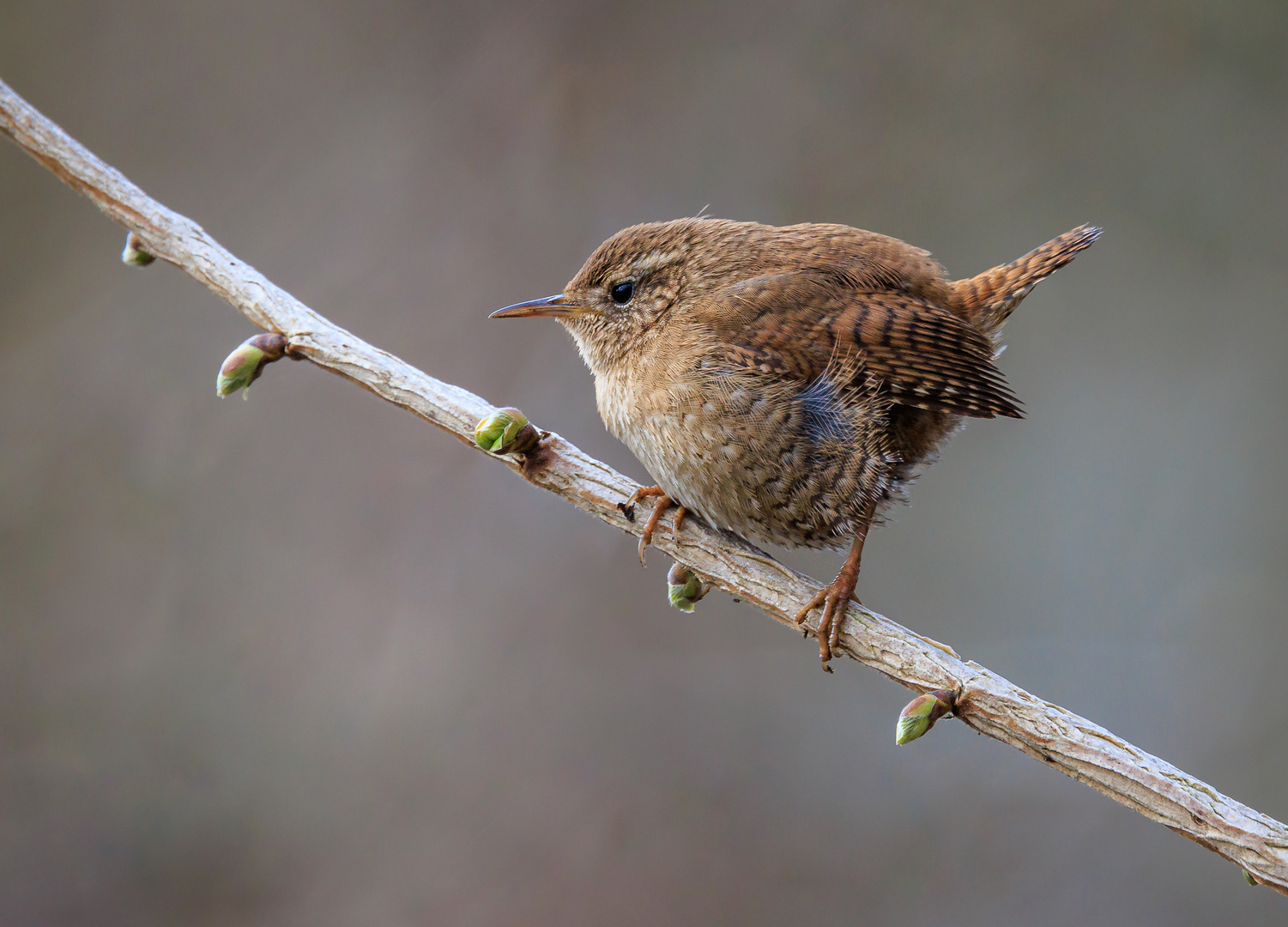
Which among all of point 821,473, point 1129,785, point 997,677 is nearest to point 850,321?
point 821,473

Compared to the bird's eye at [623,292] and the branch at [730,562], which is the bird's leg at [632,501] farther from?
the bird's eye at [623,292]

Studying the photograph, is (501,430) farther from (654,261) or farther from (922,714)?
(922,714)

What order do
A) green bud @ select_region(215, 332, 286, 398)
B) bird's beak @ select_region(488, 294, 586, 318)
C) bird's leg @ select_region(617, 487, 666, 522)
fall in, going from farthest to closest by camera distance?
bird's beak @ select_region(488, 294, 586, 318), bird's leg @ select_region(617, 487, 666, 522), green bud @ select_region(215, 332, 286, 398)

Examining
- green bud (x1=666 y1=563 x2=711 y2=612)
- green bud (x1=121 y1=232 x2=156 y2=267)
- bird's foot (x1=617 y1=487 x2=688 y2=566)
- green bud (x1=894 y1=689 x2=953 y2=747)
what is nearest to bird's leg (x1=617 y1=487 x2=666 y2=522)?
bird's foot (x1=617 y1=487 x2=688 y2=566)

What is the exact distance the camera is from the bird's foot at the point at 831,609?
171cm

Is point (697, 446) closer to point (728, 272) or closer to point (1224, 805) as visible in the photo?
point (728, 272)

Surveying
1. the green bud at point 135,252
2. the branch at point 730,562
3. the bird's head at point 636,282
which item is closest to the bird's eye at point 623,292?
the bird's head at point 636,282

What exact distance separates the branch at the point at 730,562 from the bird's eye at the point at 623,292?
443 millimetres

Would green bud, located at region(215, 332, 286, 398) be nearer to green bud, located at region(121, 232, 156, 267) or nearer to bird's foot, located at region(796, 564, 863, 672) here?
green bud, located at region(121, 232, 156, 267)

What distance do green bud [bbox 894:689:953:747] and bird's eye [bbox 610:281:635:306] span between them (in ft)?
3.49

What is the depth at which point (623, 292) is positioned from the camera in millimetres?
2047

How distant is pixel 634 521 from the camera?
72.4 inches

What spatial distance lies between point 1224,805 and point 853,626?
64cm

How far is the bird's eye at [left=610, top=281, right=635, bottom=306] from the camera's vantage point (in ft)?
6.68
